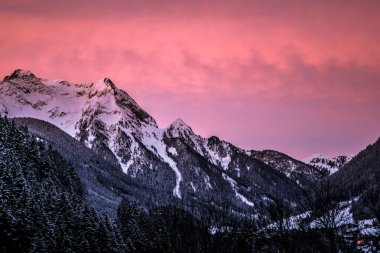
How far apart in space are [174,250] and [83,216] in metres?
37.1

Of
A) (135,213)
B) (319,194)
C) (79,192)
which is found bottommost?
(319,194)

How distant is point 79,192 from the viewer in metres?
132

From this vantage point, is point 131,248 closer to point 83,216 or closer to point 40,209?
point 83,216

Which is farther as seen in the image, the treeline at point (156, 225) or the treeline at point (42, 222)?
the treeline at point (42, 222)

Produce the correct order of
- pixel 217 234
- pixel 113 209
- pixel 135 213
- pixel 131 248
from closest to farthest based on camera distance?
pixel 217 234 < pixel 131 248 < pixel 135 213 < pixel 113 209

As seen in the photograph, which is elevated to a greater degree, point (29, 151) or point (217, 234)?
point (29, 151)

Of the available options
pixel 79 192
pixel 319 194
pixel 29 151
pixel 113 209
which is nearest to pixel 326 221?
pixel 319 194

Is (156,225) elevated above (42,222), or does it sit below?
above

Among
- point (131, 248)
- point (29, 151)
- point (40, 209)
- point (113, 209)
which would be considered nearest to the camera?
point (40, 209)

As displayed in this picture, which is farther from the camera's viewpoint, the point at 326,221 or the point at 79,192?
the point at 79,192

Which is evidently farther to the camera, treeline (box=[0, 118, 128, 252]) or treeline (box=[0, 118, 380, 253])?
treeline (box=[0, 118, 128, 252])

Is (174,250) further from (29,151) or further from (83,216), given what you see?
(29,151)

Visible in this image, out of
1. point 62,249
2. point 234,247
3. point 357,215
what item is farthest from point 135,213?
point 357,215

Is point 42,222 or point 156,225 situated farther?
point 156,225
